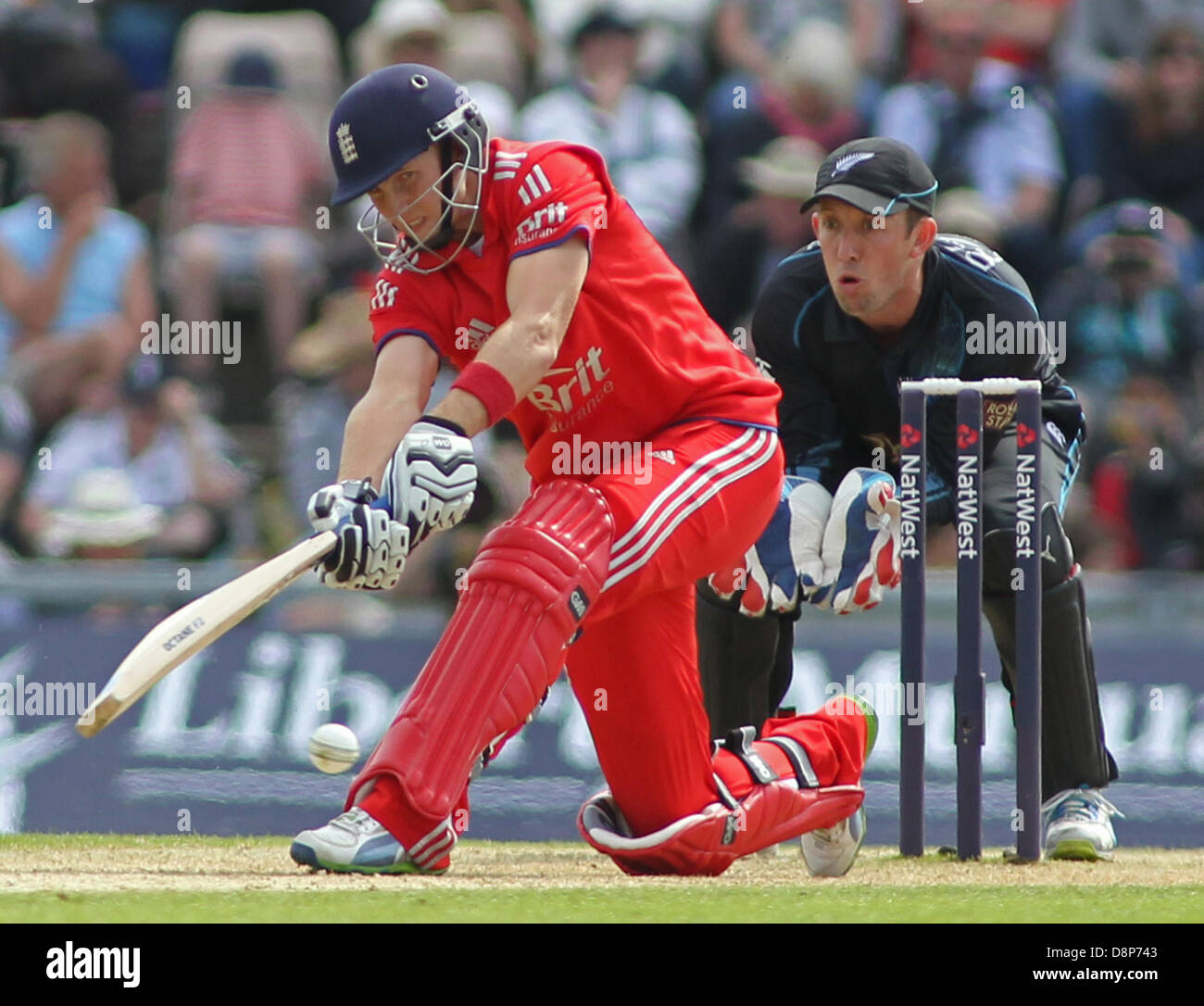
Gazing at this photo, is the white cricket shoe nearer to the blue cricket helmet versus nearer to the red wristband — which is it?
the red wristband

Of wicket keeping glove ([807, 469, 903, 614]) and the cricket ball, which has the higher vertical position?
wicket keeping glove ([807, 469, 903, 614])

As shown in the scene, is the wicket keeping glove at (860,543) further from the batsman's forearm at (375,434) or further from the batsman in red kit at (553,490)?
the batsman's forearm at (375,434)

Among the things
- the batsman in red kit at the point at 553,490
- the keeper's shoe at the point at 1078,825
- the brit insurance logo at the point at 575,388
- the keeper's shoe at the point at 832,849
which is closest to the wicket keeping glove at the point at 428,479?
the batsman in red kit at the point at 553,490

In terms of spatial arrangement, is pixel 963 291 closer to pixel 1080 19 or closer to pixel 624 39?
pixel 624 39

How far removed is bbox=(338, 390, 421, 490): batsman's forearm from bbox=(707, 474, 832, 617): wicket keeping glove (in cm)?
115

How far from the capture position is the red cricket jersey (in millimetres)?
4844

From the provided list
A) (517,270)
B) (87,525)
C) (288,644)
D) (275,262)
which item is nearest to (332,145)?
(517,270)

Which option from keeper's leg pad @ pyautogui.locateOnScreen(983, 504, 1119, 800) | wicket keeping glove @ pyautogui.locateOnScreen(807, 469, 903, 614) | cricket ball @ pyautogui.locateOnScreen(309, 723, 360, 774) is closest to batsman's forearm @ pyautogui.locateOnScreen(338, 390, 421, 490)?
cricket ball @ pyautogui.locateOnScreen(309, 723, 360, 774)

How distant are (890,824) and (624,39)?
5.01 meters

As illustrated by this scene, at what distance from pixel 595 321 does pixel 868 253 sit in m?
1.08

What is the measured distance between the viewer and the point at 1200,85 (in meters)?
11.0

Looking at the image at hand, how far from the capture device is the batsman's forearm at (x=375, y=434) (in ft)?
15.9

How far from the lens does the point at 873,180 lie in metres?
5.51

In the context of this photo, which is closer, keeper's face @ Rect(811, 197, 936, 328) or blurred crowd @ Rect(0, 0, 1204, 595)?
keeper's face @ Rect(811, 197, 936, 328)
